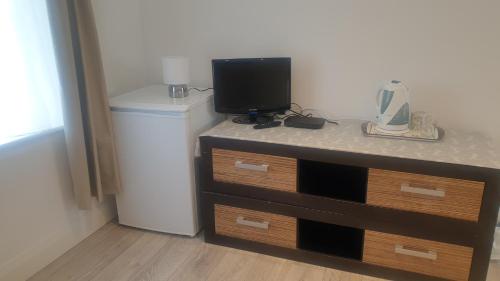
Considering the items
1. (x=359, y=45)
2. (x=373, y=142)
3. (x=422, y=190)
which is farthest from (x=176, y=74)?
(x=422, y=190)

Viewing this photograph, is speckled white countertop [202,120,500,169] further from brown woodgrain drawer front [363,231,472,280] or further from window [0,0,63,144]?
window [0,0,63,144]

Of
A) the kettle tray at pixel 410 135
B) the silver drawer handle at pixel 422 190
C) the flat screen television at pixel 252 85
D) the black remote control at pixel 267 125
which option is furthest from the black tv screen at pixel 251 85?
the silver drawer handle at pixel 422 190

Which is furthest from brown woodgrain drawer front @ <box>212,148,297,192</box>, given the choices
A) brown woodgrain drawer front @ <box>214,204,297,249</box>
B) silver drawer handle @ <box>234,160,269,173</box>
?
brown woodgrain drawer front @ <box>214,204,297,249</box>

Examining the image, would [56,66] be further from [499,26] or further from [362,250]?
[499,26]

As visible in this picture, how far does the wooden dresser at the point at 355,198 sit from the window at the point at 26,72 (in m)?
0.86

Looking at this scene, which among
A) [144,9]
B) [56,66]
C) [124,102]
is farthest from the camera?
[144,9]

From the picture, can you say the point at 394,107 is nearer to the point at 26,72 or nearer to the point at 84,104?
the point at 84,104

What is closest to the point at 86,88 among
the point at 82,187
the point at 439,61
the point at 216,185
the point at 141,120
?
the point at 141,120

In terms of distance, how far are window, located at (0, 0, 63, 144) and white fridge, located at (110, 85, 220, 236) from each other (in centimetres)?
37

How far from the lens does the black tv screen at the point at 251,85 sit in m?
2.39

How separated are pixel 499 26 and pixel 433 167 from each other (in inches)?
34.8

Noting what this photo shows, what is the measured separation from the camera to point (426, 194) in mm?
1886

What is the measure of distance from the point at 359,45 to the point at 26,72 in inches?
71.0

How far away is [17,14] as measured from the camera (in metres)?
1.92
